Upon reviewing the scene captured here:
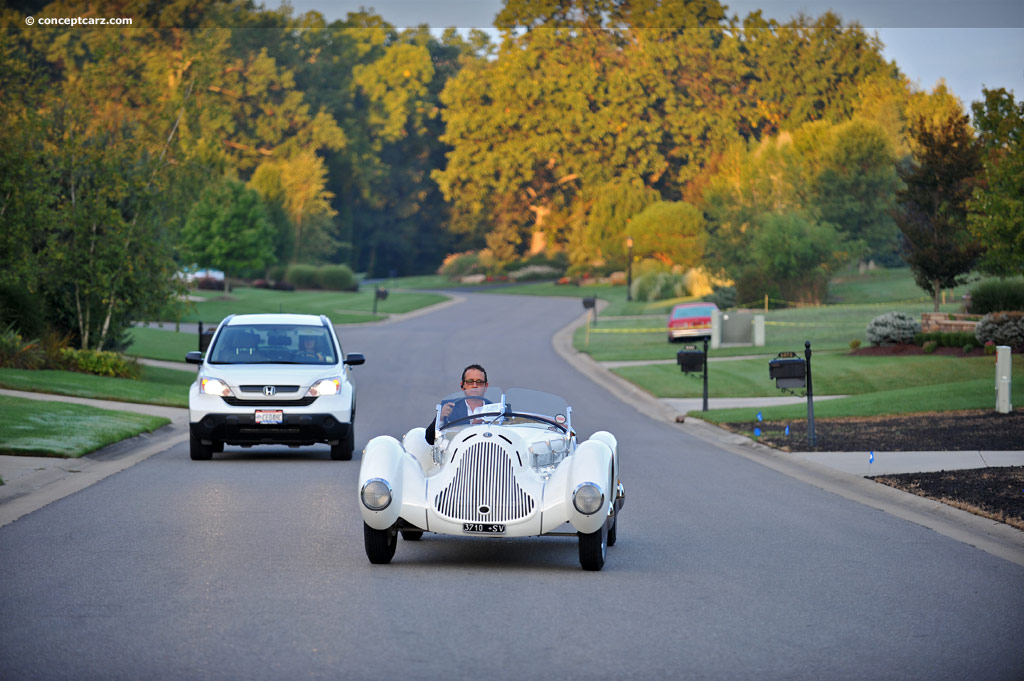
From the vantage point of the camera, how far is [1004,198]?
105 ft

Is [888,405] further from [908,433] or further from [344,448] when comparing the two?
[344,448]

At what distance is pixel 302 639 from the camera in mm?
7477

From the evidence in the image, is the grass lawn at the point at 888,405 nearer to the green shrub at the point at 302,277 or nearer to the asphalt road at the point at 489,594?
the asphalt road at the point at 489,594

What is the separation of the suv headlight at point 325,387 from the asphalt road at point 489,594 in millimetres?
2707

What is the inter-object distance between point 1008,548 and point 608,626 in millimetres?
4924

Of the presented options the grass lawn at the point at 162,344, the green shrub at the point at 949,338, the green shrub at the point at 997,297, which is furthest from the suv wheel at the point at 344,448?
the green shrub at the point at 997,297

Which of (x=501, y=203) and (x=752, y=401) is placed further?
(x=501, y=203)

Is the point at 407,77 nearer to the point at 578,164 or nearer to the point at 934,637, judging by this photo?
the point at 578,164

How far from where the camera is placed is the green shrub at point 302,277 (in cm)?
9806

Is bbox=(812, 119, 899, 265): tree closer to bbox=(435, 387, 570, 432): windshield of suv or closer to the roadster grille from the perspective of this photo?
bbox=(435, 387, 570, 432): windshield of suv

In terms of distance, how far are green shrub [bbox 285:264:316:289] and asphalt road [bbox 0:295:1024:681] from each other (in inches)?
3281

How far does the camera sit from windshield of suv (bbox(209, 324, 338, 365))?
18.8 metres

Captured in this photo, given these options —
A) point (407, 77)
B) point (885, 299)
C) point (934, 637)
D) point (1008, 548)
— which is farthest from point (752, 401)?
point (407, 77)

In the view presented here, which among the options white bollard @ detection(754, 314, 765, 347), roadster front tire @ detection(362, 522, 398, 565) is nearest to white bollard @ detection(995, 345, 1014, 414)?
roadster front tire @ detection(362, 522, 398, 565)
